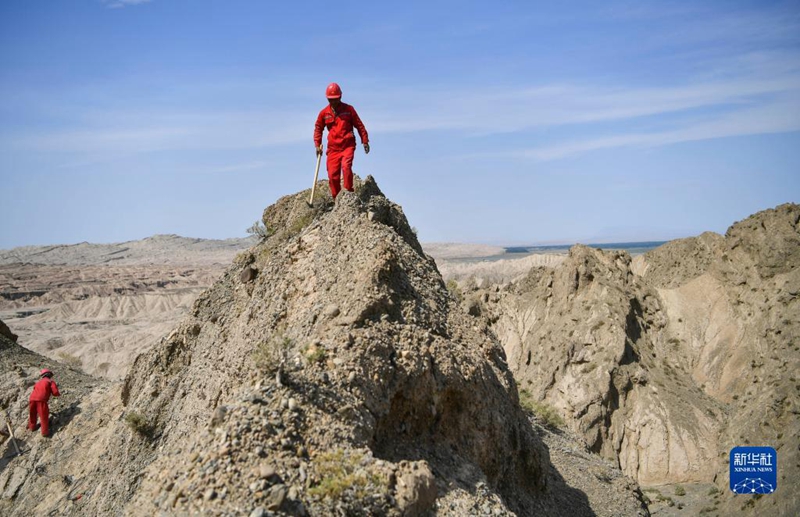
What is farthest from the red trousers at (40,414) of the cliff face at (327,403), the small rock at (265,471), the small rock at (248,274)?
the small rock at (265,471)

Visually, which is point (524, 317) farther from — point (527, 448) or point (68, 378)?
point (527, 448)

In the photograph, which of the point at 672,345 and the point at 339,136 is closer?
the point at 339,136

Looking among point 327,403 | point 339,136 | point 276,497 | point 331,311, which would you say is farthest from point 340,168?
point 276,497

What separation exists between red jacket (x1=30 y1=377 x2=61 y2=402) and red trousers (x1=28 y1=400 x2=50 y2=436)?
0.25 feet

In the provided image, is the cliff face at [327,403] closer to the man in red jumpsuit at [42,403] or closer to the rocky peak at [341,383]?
the rocky peak at [341,383]

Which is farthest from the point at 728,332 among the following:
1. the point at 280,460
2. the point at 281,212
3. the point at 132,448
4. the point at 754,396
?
the point at 280,460

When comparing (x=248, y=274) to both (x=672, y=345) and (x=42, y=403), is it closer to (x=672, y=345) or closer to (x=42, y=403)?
(x=42, y=403)

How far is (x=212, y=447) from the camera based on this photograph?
19.4 feet

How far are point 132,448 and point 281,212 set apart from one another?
496 cm

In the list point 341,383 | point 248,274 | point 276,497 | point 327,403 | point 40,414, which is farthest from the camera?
point 40,414

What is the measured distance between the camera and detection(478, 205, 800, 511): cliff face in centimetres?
2903

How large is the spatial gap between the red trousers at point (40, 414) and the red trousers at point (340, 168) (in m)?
9.95

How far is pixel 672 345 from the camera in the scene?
34.8 m

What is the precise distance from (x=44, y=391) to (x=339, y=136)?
10.5m
